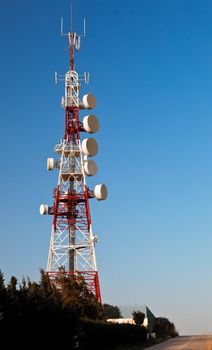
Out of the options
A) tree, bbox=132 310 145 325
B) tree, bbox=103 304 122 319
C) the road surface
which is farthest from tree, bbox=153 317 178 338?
the road surface

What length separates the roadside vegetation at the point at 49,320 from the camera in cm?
2453

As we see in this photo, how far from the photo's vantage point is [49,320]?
29.2m

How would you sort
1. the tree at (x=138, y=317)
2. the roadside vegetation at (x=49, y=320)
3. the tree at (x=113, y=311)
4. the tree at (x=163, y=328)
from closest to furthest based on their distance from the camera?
the roadside vegetation at (x=49, y=320)
the tree at (x=138, y=317)
the tree at (x=113, y=311)
the tree at (x=163, y=328)

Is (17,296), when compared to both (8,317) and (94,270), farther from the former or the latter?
(94,270)

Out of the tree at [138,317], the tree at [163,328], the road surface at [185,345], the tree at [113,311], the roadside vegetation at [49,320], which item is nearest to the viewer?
the roadside vegetation at [49,320]

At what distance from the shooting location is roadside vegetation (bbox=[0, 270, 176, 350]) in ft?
80.5

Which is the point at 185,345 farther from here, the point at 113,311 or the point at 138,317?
the point at 113,311

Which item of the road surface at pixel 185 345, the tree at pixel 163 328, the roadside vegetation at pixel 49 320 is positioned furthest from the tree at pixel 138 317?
the roadside vegetation at pixel 49 320

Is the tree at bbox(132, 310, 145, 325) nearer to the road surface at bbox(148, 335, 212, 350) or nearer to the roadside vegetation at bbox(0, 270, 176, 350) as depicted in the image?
the road surface at bbox(148, 335, 212, 350)

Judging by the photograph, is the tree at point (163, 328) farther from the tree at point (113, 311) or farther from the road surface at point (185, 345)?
the road surface at point (185, 345)

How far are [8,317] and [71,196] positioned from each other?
110ft

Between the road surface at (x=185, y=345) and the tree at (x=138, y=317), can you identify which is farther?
the tree at (x=138, y=317)

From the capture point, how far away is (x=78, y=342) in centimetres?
3569

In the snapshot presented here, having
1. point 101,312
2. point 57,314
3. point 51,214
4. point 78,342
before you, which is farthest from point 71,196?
point 57,314
